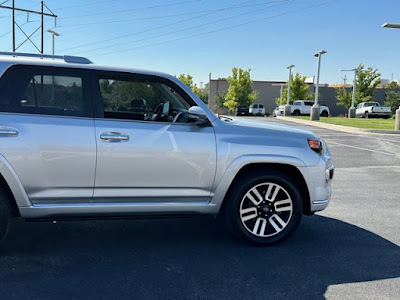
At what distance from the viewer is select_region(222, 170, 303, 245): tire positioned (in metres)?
4.01

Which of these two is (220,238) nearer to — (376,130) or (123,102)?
(123,102)

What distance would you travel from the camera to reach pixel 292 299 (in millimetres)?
3049

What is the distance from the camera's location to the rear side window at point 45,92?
11.6 feet

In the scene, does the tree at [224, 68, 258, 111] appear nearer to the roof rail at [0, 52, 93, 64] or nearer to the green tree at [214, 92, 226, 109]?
the green tree at [214, 92, 226, 109]

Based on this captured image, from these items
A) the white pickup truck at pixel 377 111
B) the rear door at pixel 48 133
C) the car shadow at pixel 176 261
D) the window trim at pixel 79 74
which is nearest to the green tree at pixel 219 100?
the white pickup truck at pixel 377 111

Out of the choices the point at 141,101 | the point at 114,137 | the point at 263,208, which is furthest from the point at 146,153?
the point at 263,208

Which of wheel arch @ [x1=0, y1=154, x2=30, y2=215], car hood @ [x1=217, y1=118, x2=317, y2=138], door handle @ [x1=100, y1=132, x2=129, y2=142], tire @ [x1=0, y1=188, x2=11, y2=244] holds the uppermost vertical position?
car hood @ [x1=217, y1=118, x2=317, y2=138]

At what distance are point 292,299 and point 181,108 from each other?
84.0 inches

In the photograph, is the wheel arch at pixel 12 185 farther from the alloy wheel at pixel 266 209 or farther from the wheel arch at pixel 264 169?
the alloy wheel at pixel 266 209

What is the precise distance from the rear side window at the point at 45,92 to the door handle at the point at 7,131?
0.18m

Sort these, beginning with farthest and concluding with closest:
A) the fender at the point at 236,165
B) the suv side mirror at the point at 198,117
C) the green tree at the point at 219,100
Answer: the green tree at the point at 219,100, the fender at the point at 236,165, the suv side mirror at the point at 198,117

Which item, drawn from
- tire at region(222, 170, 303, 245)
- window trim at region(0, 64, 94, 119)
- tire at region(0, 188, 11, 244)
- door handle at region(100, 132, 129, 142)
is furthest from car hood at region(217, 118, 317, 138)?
tire at region(0, 188, 11, 244)

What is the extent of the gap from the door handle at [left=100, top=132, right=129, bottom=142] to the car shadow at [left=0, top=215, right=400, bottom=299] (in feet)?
3.64

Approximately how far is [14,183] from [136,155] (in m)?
1.08
